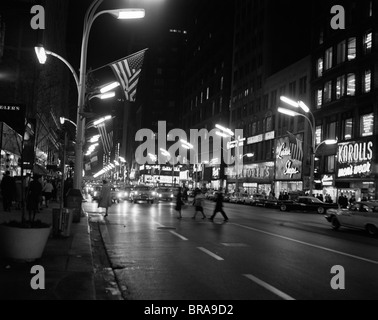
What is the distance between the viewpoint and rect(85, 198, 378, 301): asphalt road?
328 inches

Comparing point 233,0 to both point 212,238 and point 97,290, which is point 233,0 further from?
point 97,290

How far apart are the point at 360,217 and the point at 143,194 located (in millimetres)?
26325

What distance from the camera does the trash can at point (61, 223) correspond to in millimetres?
14094

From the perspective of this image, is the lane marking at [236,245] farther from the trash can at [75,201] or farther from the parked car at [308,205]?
the parked car at [308,205]

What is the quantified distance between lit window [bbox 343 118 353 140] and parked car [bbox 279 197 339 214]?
1127 cm

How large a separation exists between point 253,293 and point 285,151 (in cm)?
5954

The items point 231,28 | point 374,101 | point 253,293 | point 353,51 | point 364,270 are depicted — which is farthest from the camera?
point 231,28

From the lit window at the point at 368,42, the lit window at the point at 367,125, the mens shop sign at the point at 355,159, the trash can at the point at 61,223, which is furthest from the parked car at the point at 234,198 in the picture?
the trash can at the point at 61,223

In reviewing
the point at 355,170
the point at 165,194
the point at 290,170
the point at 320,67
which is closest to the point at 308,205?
the point at 355,170

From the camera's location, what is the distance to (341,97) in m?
51.3

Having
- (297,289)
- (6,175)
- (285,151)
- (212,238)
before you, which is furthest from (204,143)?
(297,289)

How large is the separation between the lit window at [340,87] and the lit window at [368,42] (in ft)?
15.1

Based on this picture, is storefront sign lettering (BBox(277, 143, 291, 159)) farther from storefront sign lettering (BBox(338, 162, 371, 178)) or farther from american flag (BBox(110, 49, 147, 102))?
american flag (BBox(110, 49, 147, 102))

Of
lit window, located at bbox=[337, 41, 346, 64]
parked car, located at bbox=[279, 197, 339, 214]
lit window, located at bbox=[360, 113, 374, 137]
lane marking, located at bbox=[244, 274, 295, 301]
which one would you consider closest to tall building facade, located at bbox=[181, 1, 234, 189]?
lit window, located at bbox=[337, 41, 346, 64]
